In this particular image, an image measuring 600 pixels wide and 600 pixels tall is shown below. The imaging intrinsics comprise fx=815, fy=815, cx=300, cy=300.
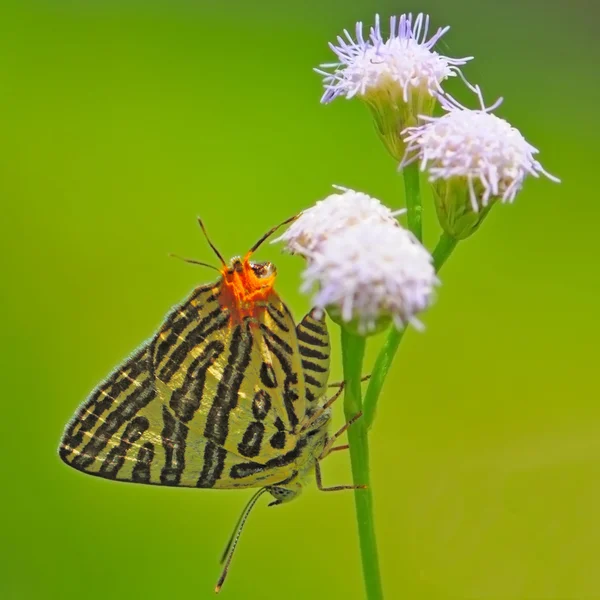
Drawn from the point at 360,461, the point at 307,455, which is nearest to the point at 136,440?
the point at 307,455

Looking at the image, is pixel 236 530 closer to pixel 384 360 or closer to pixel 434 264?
pixel 384 360

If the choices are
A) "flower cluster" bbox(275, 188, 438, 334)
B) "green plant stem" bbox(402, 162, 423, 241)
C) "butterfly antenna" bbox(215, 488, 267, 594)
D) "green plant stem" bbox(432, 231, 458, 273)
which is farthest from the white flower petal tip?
"butterfly antenna" bbox(215, 488, 267, 594)

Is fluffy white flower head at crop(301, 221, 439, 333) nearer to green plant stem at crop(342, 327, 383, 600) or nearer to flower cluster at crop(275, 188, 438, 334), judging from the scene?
flower cluster at crop(275, 188, 438, 334)

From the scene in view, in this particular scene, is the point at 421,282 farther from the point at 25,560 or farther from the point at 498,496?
the point at 25,560

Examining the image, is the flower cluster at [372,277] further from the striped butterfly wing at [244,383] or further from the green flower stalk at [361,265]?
the striped butterfly wing at [244,383]

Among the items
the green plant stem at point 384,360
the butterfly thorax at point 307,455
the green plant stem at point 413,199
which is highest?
the green plant stem at point 413,199

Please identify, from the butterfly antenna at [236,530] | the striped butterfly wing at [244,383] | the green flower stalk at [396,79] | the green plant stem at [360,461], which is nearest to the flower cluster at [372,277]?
the green plant stem at [360,461]
